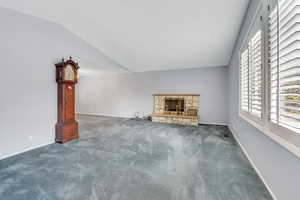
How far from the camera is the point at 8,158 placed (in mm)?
2490

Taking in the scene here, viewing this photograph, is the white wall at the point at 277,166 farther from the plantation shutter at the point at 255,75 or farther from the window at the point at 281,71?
the plantation shutter at the point at 255,75

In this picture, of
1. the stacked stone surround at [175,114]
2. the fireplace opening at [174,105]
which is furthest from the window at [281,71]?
the fireplace opening at [174,105]

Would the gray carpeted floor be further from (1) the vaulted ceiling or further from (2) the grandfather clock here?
Answer: (1) the vaulted ceiling

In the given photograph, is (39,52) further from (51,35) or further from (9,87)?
(9,87)

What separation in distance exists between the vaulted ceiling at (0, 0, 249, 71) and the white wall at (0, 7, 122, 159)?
311 millimetres

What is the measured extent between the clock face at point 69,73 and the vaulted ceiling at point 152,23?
106 centimetres

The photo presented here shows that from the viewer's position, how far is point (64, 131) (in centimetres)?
327

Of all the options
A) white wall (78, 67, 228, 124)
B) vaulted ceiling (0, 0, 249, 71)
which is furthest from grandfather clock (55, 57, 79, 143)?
white wall (78, 67, 228, 124)

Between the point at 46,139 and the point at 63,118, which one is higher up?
the point at 63,118

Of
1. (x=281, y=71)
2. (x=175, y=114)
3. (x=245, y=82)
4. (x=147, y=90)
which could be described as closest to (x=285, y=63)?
(x=281, y=71)

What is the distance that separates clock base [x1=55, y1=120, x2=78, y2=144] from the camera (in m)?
3.23

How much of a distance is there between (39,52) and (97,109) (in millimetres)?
4563

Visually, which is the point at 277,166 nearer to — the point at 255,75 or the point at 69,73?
the point at 255,75

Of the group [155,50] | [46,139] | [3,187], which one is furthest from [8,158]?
[155,50]
